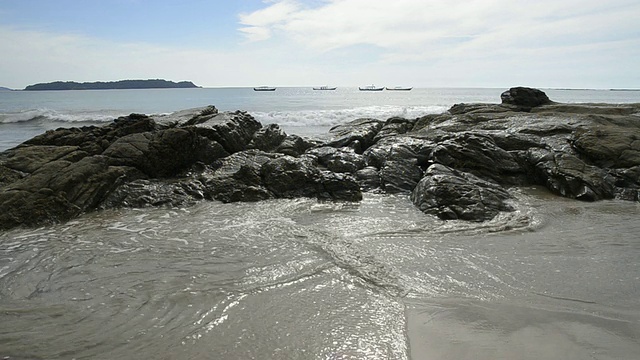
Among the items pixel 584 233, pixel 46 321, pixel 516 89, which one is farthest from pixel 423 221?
pixel 516 89

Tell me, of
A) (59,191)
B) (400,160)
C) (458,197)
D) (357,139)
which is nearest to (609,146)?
(400,160)

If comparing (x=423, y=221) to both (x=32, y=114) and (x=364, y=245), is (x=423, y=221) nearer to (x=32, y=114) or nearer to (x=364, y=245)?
(x=364, y=245)

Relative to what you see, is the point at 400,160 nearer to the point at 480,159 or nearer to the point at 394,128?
the point at 480,159

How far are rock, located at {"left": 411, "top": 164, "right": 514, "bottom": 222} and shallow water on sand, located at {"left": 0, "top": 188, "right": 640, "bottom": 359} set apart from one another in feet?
1.12

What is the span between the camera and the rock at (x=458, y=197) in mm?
7348

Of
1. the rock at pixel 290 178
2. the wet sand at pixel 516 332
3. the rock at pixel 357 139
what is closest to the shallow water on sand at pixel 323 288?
the wet sand at pixel 516 332

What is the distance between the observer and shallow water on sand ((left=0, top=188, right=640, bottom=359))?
3.48 metres

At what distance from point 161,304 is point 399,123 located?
13.9m

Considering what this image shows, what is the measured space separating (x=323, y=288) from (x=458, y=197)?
4.28 m

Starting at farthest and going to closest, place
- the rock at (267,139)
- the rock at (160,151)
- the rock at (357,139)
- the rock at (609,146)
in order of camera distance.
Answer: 1. the rock at (357,139)
2. the rock at (267,139)
3. the rock at (609,146)
4. the rock at (160,151)

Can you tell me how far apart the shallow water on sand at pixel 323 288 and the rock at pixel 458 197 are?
1.12ft

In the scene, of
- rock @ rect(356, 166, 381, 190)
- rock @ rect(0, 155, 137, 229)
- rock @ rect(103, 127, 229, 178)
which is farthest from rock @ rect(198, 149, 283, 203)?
rock @ rect(356, 166, 381, 190)

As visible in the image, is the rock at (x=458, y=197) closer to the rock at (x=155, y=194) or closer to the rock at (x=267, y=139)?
the rock at (x=155, y=194)

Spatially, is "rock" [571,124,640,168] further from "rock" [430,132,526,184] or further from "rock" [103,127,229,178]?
"rock" [103,127,229,178]
